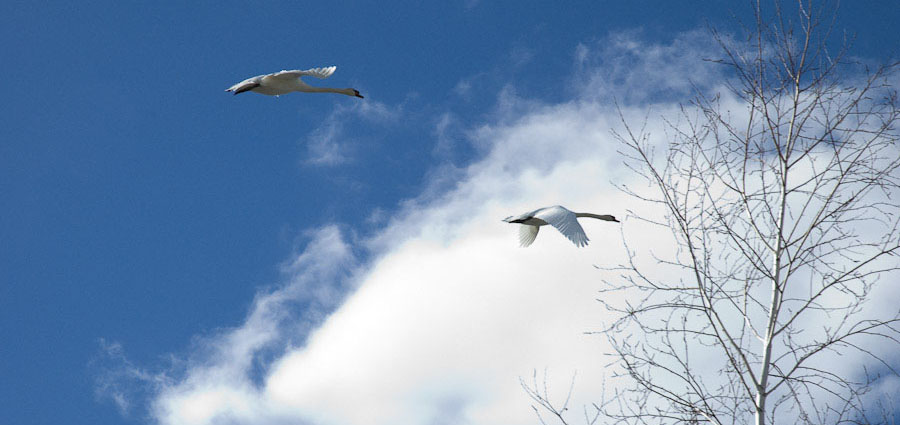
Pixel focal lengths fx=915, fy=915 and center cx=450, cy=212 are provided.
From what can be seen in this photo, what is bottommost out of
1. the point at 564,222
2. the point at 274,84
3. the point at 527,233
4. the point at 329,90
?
the point at 564,222

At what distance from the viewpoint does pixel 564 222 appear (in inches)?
404

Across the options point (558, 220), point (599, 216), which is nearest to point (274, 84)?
point (558, 220)

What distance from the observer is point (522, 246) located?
40.6 feet

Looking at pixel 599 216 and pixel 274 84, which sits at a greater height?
pixel 274 84

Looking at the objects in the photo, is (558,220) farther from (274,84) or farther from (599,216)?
(274,84)

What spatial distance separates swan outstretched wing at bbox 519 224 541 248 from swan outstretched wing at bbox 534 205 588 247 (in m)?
1.56

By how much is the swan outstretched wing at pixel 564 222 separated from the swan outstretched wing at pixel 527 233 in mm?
1561

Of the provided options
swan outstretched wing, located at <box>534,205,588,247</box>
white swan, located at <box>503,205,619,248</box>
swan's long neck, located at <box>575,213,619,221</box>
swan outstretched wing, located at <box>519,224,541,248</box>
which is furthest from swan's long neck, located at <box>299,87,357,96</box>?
swan's long neck, located at <box>575,213,619,221</box>

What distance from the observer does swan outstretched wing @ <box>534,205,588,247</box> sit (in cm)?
972

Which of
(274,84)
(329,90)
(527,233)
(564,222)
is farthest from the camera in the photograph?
(527,233)

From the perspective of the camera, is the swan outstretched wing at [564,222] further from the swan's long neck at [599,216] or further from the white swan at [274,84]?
the white swan at [274,84]

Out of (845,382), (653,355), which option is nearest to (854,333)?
(845,382)

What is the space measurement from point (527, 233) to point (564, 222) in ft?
7.59

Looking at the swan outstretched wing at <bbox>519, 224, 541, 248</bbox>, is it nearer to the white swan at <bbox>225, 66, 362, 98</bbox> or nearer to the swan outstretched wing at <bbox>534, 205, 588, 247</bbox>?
the swan outstretched wing at <bbox>534, 205, 588, 247</bbox>
